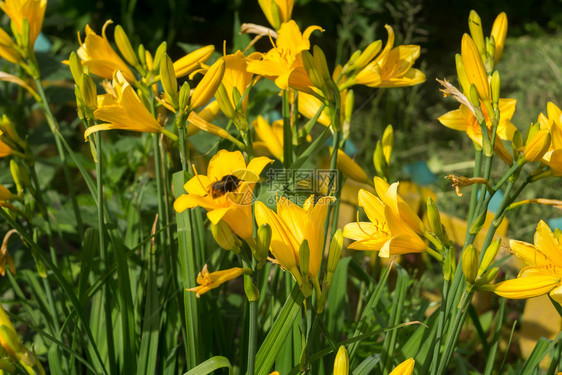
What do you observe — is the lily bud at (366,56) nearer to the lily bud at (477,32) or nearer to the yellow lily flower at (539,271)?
the lily bud at (477,32)

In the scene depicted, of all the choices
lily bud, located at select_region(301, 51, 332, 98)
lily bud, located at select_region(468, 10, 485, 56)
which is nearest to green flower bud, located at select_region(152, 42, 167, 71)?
lily bud, located at select_region(301, 51, 332, 98)

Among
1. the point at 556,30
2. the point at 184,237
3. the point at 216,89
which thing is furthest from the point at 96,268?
the point at 556,30

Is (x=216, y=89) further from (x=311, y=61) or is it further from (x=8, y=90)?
(x=8, y=90)

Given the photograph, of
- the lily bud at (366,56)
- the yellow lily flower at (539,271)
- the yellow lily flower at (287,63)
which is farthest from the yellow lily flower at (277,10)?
the yellow lily flower at (539,271)

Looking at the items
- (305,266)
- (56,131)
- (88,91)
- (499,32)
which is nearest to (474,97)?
(499,32)

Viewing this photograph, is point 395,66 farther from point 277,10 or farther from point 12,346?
point 12,346

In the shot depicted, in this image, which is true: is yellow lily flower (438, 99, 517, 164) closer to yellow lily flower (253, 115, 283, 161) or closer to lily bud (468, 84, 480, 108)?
lily bud (468, 84, 480, 108)
